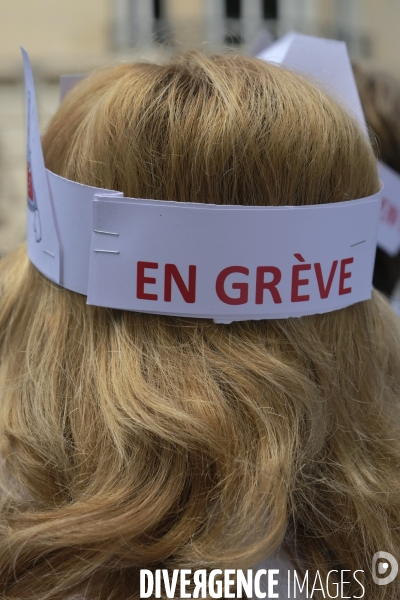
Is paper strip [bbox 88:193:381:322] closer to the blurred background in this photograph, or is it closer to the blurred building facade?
the blurred background

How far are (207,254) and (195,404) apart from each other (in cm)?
23

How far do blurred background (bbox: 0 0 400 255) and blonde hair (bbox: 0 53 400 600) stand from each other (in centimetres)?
559

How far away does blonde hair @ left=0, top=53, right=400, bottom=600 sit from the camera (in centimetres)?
94

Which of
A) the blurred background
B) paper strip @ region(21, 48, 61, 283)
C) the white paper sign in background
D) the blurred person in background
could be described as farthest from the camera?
the blurred background

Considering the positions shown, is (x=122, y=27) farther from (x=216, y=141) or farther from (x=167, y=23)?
(x=216, y=141)

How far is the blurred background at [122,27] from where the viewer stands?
7.26 meters

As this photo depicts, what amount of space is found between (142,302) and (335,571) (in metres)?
0.52

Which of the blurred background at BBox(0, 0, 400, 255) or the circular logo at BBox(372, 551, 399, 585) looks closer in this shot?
the circular logo at BBox(372, 551, 399, 585)

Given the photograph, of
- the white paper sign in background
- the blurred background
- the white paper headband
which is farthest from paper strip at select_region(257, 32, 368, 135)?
the blurred background

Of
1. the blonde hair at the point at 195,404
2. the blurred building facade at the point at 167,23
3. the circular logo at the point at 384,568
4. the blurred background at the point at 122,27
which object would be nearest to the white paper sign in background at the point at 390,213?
the blonde hair at the point at 195,404

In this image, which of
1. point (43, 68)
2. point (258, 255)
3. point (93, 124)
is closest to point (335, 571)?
point (258, 255)

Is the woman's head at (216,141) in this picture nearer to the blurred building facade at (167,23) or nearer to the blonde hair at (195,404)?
the blonde hair at (195,404)

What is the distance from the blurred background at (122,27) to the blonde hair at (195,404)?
559 centimetres

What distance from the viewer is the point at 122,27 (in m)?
7.77
